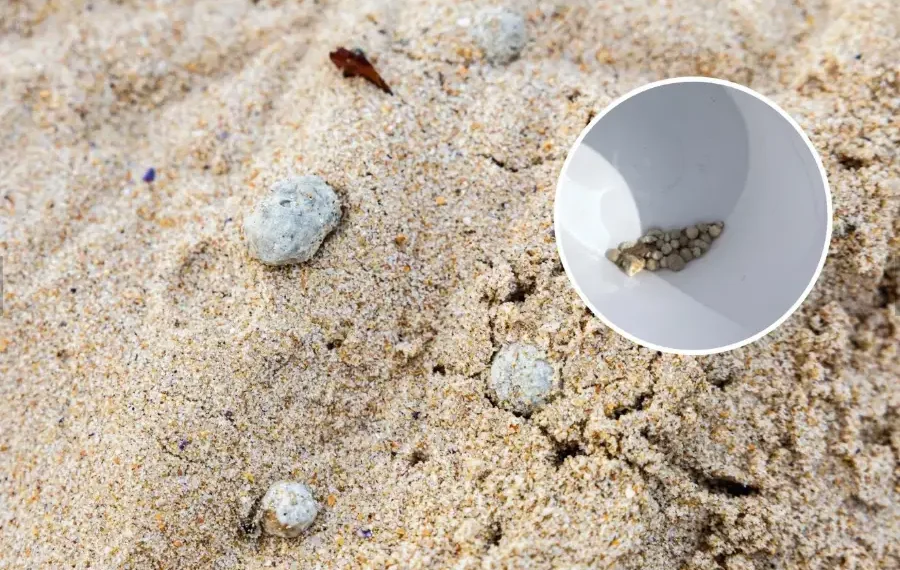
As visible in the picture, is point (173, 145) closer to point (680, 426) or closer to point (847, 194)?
point (680, 426)

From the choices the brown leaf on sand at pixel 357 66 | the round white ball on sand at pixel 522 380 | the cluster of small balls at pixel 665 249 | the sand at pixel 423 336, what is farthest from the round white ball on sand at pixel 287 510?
the brown leaf on sand at pixel 357 66

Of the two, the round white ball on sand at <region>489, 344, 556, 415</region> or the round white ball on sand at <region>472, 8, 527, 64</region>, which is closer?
the round white ball on sand at <region>489, 344, 556, 415</region>

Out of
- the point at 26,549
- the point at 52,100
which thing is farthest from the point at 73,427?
the point at 52,100

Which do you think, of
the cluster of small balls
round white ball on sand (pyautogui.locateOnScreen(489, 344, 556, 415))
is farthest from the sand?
the cluster of small balls

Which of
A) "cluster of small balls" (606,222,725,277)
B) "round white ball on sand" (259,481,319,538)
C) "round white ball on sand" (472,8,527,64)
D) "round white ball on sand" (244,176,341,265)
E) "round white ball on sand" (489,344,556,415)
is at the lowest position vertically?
"round white ball on sand" (259,481,319,538)

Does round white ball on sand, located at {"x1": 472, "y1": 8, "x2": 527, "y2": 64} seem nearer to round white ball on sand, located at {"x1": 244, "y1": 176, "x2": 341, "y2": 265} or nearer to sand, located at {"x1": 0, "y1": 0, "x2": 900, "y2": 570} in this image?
sand, located at {"x1": 0, "y1": 0, "x2": 900, "y2": 570}

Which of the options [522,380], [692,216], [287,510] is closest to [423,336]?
[522,380]

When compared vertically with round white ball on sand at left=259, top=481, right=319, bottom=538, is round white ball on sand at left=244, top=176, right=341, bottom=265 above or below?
above
